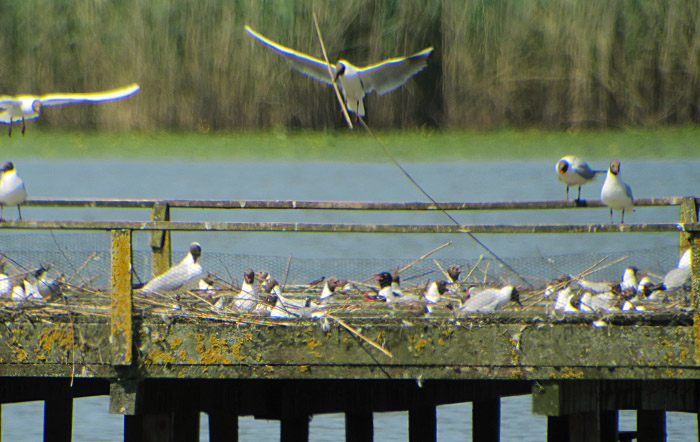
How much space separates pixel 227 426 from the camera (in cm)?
696

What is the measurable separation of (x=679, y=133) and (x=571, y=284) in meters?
23.2

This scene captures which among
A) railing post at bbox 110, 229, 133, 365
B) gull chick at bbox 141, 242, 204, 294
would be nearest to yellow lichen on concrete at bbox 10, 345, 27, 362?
railing post at bbox 110, 229, 133, 365

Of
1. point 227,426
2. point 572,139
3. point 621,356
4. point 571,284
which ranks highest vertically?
point 572,139

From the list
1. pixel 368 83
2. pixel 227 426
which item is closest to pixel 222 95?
pixel 368 83

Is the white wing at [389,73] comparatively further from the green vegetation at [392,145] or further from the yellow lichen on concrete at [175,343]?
the green vegetation at [392,145]

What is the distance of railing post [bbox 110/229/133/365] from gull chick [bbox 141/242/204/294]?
1.00 m

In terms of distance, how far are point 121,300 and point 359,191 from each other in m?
21.5

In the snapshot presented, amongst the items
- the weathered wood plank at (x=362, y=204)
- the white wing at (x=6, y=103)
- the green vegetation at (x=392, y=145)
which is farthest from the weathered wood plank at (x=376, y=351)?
the green vegetation at (x=392, y=145)

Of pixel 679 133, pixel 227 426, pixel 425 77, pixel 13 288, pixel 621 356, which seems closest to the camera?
pixel 621 356

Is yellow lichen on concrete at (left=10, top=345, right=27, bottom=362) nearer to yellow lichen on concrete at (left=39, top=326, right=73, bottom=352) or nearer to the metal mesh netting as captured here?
yellow lichen on concrete at (left=39, top=326, right=73, bottom=352)

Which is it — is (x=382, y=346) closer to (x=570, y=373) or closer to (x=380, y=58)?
(x=570, y=373)

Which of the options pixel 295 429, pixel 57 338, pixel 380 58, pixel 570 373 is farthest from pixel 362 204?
pixel 380 58

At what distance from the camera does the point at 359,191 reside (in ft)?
86.7

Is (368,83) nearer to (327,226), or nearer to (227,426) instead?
(227,426)
